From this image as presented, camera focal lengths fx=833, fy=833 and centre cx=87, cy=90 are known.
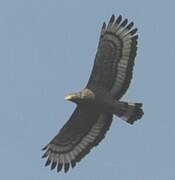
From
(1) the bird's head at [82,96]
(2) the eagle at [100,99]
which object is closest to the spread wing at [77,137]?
(2) the eagle at [100,99]

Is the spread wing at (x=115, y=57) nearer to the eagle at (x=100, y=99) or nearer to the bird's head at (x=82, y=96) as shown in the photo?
the eagle at (x=100, y=99)

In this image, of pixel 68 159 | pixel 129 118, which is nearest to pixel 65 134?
pixel 68 159

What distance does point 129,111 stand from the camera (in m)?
26.3

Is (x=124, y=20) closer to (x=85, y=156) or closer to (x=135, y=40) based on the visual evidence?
(x=135, y=40)

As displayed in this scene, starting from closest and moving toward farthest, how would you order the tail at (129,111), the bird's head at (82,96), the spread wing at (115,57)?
1. the tail at (129,111)
2. the bird's head at (82,96)
3. the spread wing at (115,57)

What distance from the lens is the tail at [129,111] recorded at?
86.2 feet

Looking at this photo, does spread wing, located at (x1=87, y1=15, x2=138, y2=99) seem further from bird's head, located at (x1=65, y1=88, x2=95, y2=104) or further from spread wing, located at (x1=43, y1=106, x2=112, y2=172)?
spread wing, located at (x1=43, y1=106, x2=112, y2=172)

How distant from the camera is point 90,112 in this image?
Answer: 27.5m

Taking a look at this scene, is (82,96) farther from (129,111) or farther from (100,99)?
(129,111)

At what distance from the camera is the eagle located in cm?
2658

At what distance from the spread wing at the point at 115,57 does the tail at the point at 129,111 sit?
78 cm

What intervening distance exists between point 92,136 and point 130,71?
98.5 inches

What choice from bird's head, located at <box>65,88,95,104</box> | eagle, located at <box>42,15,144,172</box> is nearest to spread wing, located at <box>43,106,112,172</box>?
eagle, located at <box>42,15,144,172</box>

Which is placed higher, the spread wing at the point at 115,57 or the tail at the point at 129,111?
the spread wing at the point at 115,57
